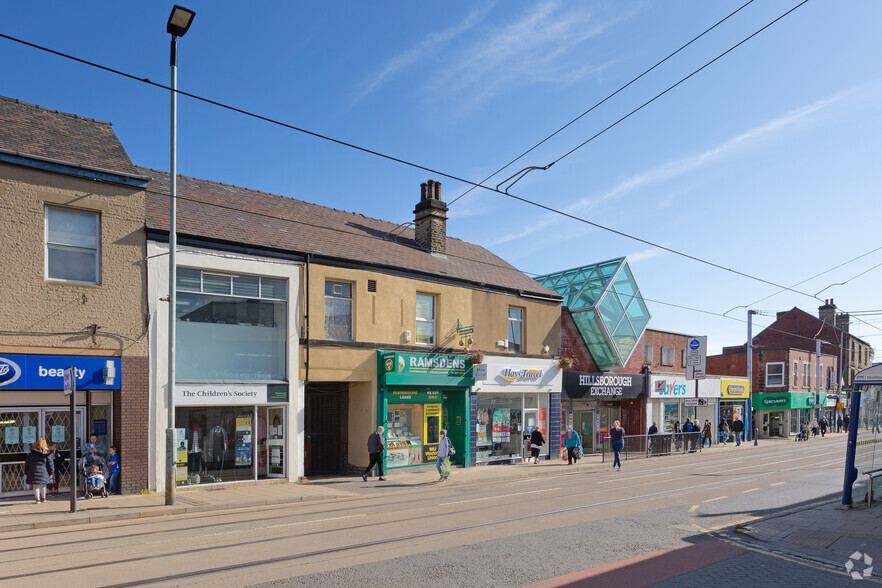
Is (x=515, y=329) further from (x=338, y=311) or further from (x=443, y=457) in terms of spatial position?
(x=338, y=311)

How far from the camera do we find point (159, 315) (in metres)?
16.2

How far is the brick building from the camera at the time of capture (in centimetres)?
1418

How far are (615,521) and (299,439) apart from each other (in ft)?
32.5

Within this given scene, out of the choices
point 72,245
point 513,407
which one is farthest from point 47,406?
point 513,407

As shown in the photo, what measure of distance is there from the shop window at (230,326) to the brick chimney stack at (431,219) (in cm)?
757

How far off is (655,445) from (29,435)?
955 inches

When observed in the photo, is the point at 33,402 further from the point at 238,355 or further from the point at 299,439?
the point at 299,439

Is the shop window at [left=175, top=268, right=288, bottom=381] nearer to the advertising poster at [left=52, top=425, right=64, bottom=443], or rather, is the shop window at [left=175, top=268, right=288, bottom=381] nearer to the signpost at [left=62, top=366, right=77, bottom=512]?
the advertising poster at [left=52, top=425, right=64, bottom=443]

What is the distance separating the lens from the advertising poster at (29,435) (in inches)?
580

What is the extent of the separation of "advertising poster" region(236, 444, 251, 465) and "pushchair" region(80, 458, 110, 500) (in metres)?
3.50

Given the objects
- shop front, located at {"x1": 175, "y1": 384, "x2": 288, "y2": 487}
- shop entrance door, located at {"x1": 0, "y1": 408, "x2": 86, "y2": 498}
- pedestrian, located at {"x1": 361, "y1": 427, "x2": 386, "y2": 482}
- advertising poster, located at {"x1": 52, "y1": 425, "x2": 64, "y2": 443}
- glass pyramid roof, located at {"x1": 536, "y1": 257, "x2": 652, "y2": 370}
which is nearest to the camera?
shop entrance door, located at {"x1": 0, "y1": 408, "x2": 86, "y2": 498}

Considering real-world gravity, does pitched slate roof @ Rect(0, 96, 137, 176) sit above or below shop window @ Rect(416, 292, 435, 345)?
above

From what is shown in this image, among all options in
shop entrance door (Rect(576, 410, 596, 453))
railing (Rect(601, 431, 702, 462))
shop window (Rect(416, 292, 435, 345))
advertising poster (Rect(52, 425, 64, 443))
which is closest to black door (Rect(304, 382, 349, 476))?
shop window (Rect(416, 292, 435, 345))

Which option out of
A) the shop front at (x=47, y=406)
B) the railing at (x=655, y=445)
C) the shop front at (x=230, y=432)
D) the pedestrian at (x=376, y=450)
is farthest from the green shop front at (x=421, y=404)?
the railing at (x=655, y=445)
